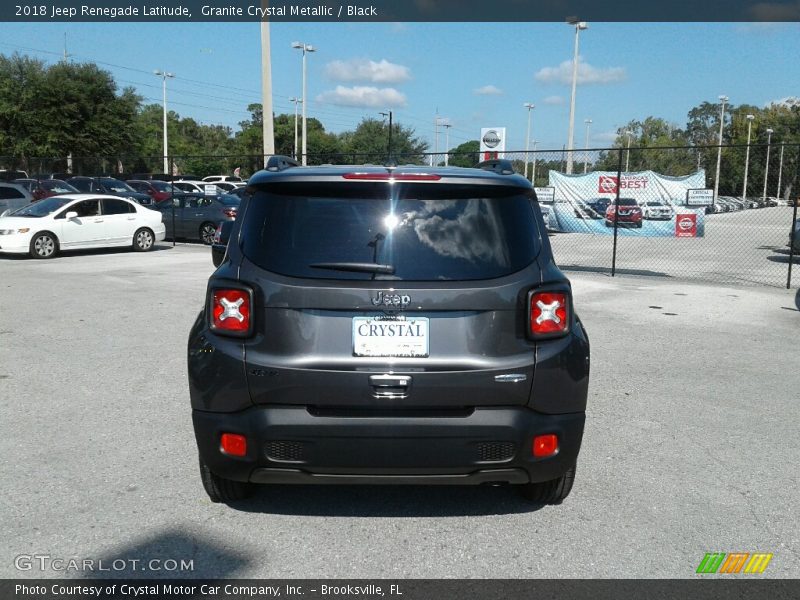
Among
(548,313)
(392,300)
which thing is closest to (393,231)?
(392,300)

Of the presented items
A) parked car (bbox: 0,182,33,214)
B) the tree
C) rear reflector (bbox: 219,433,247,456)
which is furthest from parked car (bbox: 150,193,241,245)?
rear reflector (bbox: 219,433,247,456)

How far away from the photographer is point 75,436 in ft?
16.9

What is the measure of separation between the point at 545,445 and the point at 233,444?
145 cm

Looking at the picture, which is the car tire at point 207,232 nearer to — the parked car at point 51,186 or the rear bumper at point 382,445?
the parked car at point 51,186

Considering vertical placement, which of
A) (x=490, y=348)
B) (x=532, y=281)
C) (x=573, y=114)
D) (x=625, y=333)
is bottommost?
(x=625, y=333)

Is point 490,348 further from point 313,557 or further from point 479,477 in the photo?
point 313,557

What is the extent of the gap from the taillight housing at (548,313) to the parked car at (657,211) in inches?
537

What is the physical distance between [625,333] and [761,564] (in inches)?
238

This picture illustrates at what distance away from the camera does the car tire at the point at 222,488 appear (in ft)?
12.9

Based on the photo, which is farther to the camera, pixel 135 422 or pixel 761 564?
pixel 135 422

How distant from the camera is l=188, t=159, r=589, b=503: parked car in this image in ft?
11.1

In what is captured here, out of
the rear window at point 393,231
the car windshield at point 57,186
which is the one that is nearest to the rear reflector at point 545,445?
the rear window at point 393,231

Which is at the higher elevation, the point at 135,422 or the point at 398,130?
the point at 398,130

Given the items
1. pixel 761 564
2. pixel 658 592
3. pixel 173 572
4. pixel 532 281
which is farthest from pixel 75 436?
pixel 761 564
